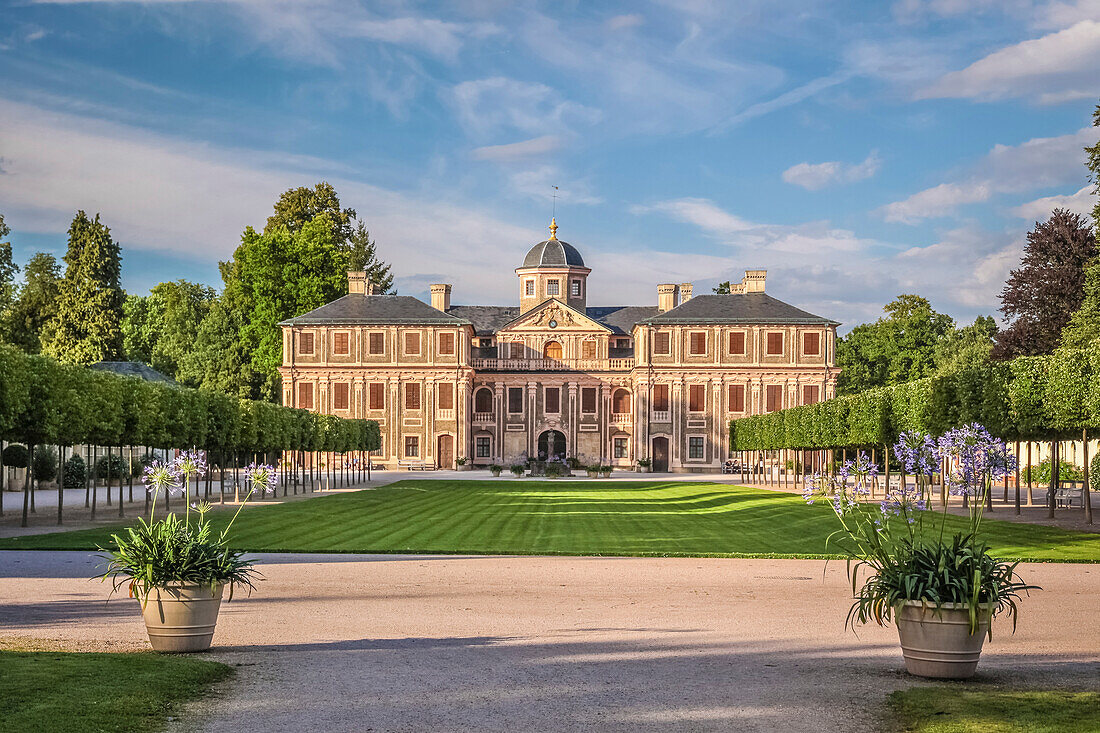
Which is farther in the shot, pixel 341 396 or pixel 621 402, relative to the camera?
pixel 621 402

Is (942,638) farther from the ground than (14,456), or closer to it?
closer to it

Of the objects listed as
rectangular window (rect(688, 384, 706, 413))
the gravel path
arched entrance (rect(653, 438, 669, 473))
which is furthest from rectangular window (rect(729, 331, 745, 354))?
the gravel path

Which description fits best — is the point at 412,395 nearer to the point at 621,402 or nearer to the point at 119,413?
the point at 621,402

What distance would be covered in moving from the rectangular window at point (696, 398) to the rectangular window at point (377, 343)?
1953 cm

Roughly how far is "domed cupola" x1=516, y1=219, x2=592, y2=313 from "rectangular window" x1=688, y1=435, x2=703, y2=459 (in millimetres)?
13596

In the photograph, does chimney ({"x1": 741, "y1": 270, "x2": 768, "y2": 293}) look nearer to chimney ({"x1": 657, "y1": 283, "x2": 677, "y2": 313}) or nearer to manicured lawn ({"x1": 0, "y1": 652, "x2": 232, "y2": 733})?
chimney ({"x1": 657, "y1": 283, "x2": 677, "y2": 313})

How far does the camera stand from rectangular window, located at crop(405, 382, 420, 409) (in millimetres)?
73500

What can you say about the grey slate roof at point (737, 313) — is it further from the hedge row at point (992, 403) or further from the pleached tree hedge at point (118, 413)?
the pleached tree hedge at point (118, 413)

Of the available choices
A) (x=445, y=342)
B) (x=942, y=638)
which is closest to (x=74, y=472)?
(x=445, y=342)

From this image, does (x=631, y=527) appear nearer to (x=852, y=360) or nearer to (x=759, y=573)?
(x=759, y=573)

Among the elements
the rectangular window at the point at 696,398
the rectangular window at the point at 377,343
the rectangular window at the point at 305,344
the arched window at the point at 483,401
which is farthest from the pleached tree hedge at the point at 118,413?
the rectangular window at the point at 696,398

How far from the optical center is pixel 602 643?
1069 centimetres

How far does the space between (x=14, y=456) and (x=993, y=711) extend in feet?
139

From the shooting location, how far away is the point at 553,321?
253 ft
